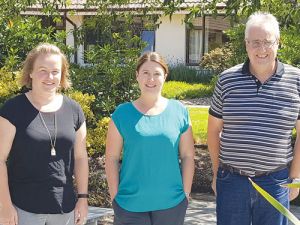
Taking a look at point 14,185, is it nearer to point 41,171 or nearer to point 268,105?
point 41,171

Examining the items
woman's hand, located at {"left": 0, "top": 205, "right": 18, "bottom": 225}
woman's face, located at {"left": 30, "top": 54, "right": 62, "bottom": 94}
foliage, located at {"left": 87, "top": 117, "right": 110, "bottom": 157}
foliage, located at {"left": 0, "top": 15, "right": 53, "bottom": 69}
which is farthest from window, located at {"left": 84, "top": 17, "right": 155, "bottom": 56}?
woman's hand, located at {"left": 0, "top": 205, "right": 18, "bottom": 225}

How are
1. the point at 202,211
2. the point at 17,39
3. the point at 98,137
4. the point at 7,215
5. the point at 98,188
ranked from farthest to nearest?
the point at 98,137 → the point at 17,39 → the point at 98,188 → the point at 202,211 → the point at 7,215

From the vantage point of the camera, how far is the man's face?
3129mm

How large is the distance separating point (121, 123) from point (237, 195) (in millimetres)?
920

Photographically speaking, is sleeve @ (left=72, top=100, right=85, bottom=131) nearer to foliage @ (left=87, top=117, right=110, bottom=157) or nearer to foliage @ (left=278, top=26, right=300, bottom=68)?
foliage @ (left=87, top=117, right=110, bottom=157)

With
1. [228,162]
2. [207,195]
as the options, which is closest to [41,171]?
[228,162]

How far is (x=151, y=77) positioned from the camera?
10.4 ft

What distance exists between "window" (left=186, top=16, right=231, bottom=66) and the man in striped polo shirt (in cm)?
1898

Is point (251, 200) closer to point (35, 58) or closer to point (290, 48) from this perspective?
point (35, 58)

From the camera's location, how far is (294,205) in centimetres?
620

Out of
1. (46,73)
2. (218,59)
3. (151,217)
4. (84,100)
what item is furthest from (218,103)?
(218,59)

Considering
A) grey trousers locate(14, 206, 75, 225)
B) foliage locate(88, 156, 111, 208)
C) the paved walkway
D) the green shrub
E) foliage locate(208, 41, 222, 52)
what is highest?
grey trousers locate(14, 206, 75, 225)

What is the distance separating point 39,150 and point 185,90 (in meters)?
13.8

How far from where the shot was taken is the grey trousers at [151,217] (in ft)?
10.1
